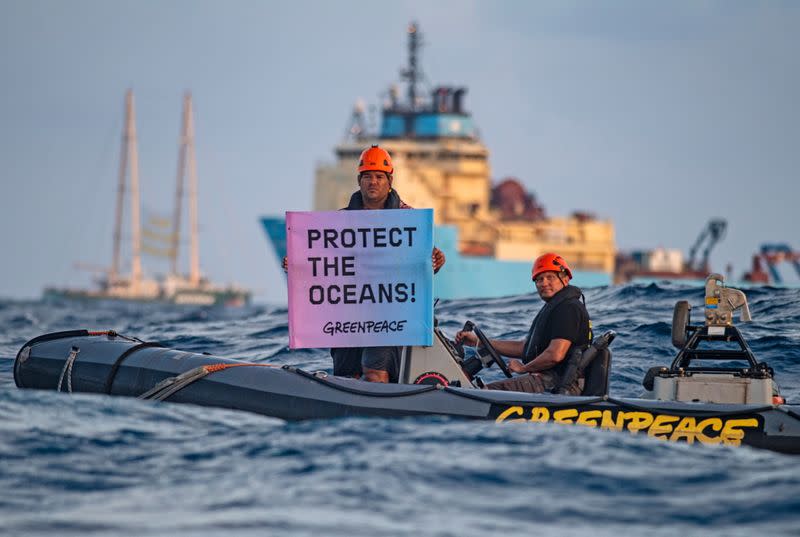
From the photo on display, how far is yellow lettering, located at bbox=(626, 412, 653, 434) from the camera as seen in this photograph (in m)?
9.52

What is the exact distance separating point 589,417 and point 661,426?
0.53 metres

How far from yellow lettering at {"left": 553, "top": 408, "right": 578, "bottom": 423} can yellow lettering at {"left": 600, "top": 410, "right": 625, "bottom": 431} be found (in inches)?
8.6

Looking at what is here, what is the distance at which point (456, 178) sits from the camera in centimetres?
6594

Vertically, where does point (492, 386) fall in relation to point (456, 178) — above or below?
below

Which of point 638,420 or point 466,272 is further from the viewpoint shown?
point 466,272

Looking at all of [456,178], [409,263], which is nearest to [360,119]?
[456,178]

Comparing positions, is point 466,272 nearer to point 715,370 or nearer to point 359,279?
point 359,279

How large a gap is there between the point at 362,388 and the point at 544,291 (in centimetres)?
172

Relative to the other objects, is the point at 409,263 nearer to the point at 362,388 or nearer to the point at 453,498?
the point at 362,388

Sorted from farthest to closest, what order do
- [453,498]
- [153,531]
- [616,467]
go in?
[616,467] → [453,498] → [153,531]

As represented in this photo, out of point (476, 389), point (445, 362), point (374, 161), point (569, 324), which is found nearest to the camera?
point (476, 389)

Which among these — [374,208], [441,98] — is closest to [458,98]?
[441,98]

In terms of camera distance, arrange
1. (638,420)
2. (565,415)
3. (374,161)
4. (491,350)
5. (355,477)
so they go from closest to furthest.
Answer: (355,477)
(638,420)
(565,415)
(491,350)
(374,161)

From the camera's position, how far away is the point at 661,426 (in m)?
9.49
